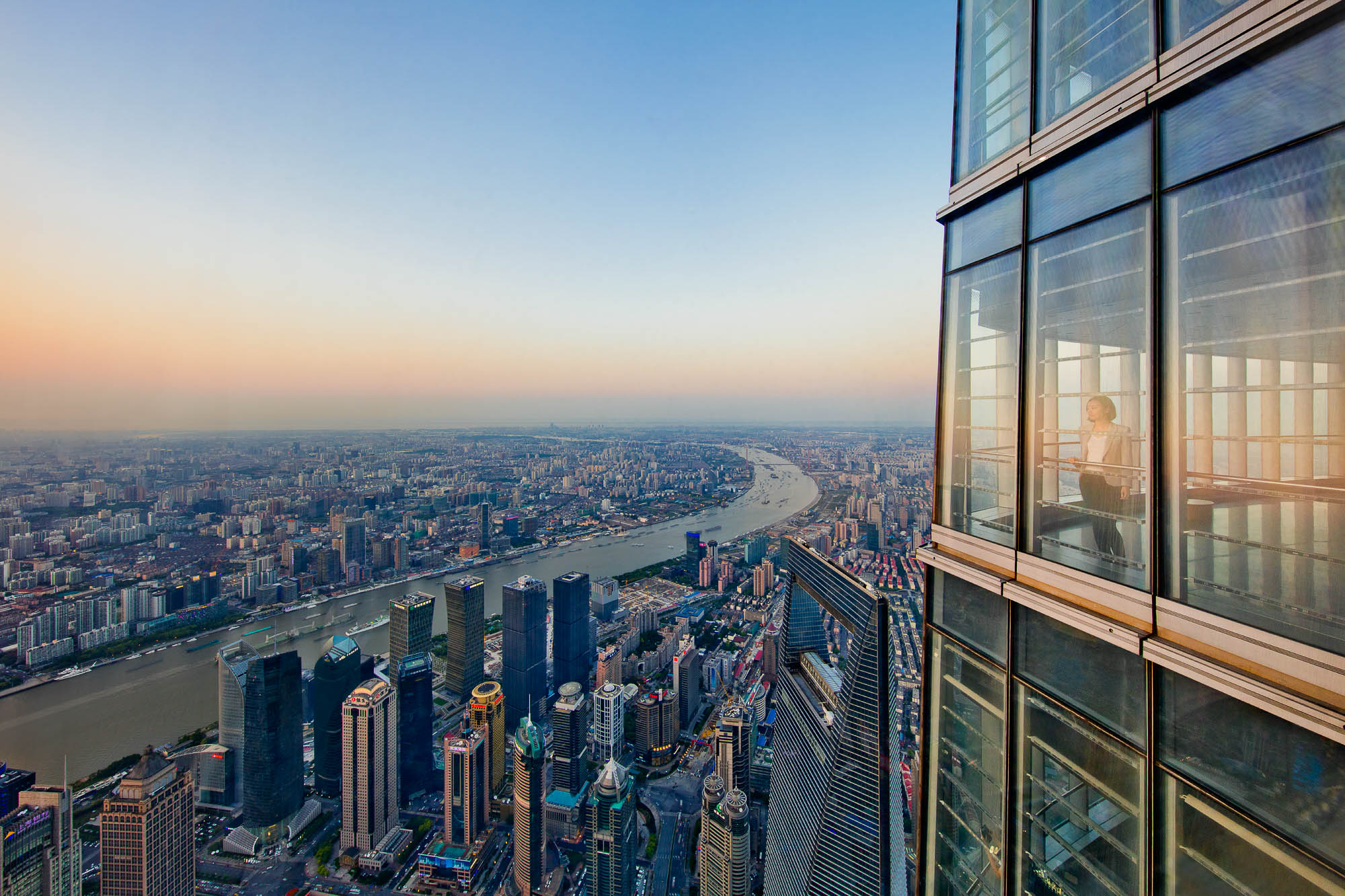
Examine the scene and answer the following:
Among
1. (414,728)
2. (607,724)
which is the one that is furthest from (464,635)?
(607,724)

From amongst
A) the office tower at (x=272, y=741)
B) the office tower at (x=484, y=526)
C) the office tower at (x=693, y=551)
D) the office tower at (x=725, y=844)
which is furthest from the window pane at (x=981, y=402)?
the office tower at (x=484, y=526)

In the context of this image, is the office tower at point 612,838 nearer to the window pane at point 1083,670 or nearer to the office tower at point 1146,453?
the office tower at point 1146,453

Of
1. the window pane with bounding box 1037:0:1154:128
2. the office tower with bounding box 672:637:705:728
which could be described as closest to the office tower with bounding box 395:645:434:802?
the office tower with bounding box 672:637:705:728

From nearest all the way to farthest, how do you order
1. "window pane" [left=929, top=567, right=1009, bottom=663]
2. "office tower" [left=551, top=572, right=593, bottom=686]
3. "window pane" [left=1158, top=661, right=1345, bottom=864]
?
"window pane" [left=1158, top=661, right=1345, bottom=864]
"window pane" [left=929, top=567, right=1009, bottom=663]
"office tower" [left=551, top=572, right=593, bottom=686]

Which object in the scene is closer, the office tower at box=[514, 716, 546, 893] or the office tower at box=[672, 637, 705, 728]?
the office tower at box=[514, 716, 546, 893]

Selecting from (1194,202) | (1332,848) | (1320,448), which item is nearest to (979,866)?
(1332,848)

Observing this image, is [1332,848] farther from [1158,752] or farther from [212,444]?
[212,444]

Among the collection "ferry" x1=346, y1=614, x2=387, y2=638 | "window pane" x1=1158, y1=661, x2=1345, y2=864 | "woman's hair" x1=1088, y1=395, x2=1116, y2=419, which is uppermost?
"woman's hair" x1=1088, y1=395, x2=1116, y2=419

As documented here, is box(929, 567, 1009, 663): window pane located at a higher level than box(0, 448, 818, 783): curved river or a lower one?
higher

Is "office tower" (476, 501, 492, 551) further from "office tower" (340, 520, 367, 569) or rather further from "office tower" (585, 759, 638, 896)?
"office tower" (585, 759, 638, 896)
